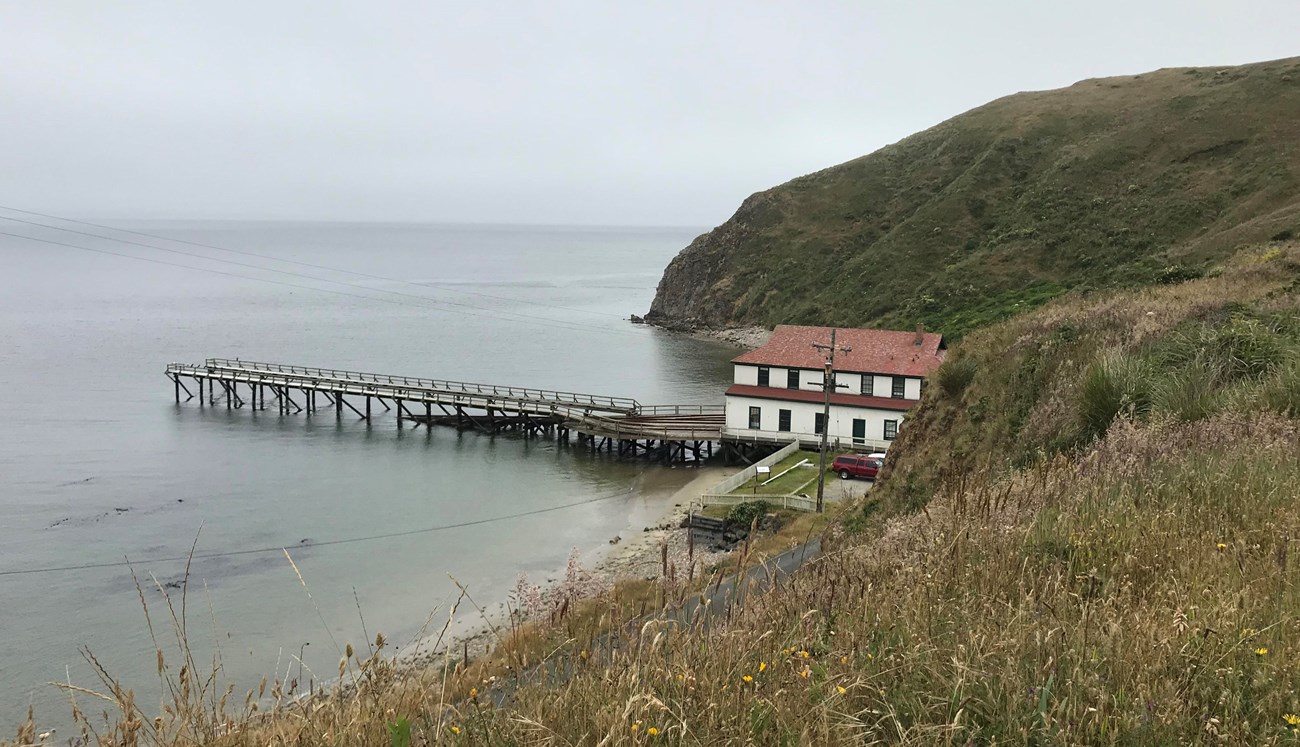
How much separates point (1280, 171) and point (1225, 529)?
85580mm

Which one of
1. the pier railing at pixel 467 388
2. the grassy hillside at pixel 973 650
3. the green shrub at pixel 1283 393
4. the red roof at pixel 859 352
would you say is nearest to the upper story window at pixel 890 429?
the red roof at pixel 859 352

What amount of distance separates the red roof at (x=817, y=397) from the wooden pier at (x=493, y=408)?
10.0 ft

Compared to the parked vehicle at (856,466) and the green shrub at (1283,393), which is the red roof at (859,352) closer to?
the parked vehicle at (856,466)

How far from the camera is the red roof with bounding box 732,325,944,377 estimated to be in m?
42.3

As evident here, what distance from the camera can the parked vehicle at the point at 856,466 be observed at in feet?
118

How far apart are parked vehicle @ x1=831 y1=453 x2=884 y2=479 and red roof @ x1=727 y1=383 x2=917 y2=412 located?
5.41 metres

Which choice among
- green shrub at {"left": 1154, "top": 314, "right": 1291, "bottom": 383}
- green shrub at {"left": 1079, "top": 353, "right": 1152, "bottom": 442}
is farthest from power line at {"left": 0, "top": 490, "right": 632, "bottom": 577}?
green shrub at {"left": 1154, "top": 314, "right": 1291, "bottom": 383}

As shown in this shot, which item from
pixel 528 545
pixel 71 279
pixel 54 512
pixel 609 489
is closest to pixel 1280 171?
pixel 609 489

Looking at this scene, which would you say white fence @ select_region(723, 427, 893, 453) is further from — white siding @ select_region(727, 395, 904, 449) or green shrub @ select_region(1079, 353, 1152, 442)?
green shrub @ select_region(1079, 353, 1152, 442)

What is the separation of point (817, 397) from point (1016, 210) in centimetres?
5876

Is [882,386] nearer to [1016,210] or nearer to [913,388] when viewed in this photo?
[913,388]

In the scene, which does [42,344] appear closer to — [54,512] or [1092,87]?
[54,512]

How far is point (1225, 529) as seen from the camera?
4.93 meters

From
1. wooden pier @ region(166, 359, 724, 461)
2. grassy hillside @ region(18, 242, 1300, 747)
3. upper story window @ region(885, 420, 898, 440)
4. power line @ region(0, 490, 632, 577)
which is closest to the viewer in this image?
grassy hillside @ region(18, 242, 1300, 747)
